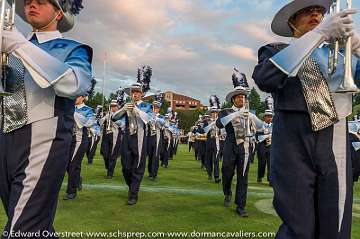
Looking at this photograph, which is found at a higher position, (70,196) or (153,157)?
(153,157)

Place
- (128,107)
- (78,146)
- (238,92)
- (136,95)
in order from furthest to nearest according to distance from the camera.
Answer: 1. (136,95)
2. (78,146)
3. (128,107)
4. (238,92)

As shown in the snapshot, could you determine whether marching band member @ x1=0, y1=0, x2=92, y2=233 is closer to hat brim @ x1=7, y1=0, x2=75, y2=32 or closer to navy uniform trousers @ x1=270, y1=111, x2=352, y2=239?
hat brim @ x1=7, y1=0, x2=75, y2=32

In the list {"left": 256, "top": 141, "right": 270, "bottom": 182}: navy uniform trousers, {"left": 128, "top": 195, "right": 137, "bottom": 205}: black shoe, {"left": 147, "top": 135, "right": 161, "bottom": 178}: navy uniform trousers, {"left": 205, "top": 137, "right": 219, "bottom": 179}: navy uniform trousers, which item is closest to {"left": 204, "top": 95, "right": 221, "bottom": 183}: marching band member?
{"left": 205, "top": 137, "right": 219, "bottom": 179}: navy uniform trousers

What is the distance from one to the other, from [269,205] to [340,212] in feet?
18.8

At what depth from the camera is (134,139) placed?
31.8ft

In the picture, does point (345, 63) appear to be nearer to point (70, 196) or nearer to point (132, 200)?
point (132, 200)

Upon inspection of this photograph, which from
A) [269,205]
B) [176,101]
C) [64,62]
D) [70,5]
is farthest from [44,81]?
[176,101]

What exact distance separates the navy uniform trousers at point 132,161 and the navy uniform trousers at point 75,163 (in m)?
0.87

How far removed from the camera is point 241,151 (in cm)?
862

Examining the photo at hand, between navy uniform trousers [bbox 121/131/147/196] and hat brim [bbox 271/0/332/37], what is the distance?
5628 mm

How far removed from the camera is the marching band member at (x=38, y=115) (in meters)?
3.05

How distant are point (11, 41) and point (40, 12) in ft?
1.72

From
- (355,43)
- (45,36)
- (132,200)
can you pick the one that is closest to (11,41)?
(45,36)

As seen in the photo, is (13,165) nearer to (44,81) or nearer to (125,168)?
(44,81)
